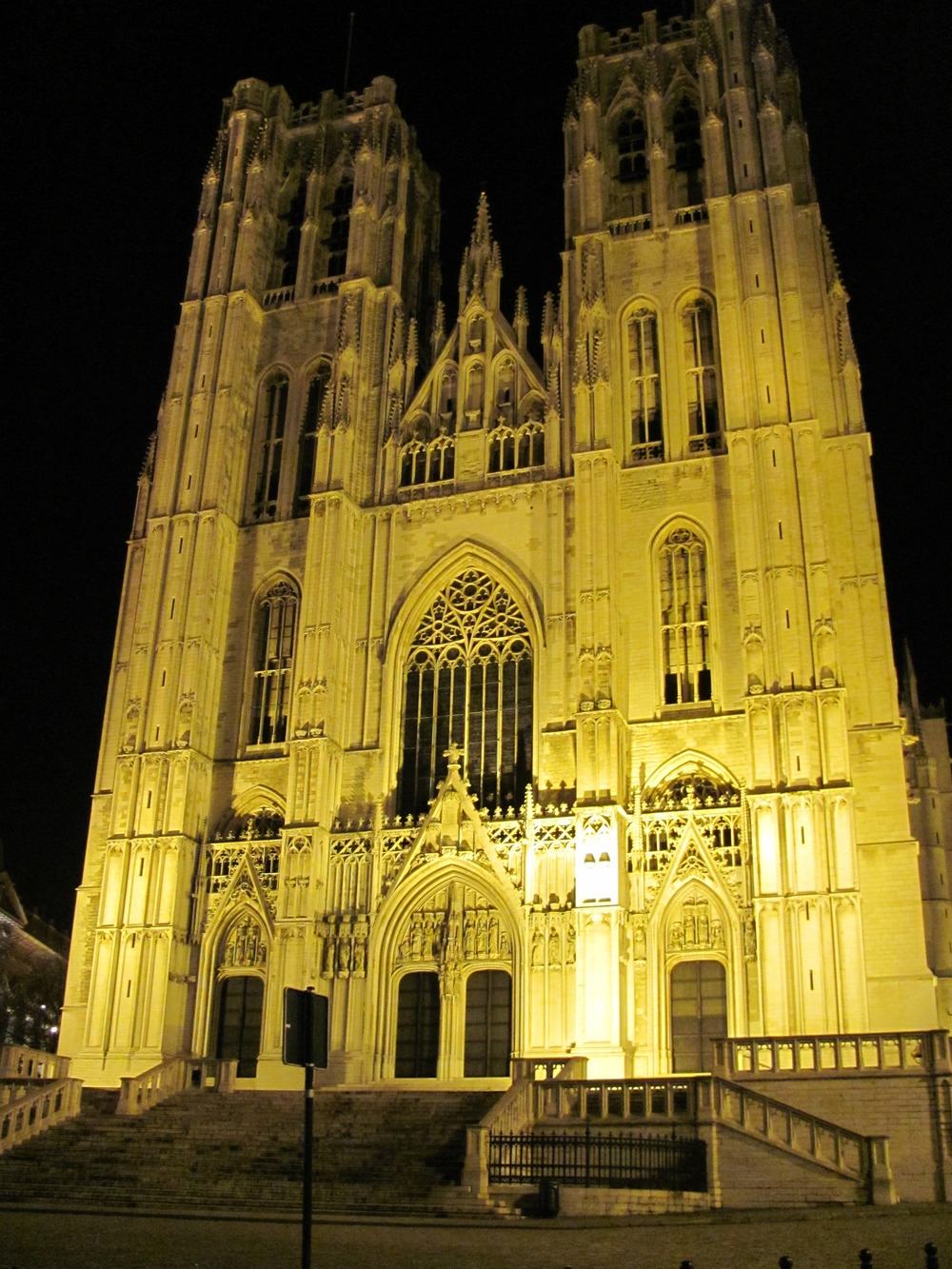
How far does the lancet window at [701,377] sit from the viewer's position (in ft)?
110

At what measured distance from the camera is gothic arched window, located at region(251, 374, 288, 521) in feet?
123

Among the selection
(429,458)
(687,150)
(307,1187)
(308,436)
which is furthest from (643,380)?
(307,1187)

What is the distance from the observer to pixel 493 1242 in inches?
579

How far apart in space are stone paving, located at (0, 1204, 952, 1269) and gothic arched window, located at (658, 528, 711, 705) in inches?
578

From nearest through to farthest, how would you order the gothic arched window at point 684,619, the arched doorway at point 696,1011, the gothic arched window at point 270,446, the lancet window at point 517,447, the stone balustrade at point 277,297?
the arched doorway at point 696,1011 → the gothic arched window at point 684,619 → the lancet window at point 517,447 → the gothic arched window at point 270,446 → the stone balustrade at point 277,297

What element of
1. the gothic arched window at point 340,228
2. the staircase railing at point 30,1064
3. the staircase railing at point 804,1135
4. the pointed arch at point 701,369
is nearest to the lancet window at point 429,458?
the pointed arch at point 701,369

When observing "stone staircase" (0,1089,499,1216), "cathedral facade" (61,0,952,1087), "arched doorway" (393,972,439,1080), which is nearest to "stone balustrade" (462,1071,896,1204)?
"stone staircase" (0,1089,499,1216)

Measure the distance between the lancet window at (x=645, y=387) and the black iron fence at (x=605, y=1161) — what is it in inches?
736

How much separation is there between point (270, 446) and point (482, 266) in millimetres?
8051

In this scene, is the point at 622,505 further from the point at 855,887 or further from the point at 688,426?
the point at 855,887

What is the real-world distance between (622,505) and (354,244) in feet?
40.2

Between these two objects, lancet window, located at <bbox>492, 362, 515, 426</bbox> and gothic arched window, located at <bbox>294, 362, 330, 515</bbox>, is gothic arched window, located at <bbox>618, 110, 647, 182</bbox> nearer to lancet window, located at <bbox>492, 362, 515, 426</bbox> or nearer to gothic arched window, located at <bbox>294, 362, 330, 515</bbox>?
lancet window, located at <bbox>492, 362, 515, 426</bbox>

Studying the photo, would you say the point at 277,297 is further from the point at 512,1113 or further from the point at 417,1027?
the point at 512,1113

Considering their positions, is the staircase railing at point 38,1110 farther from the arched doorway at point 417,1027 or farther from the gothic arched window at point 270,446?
the gothic arched window at point 270,446
